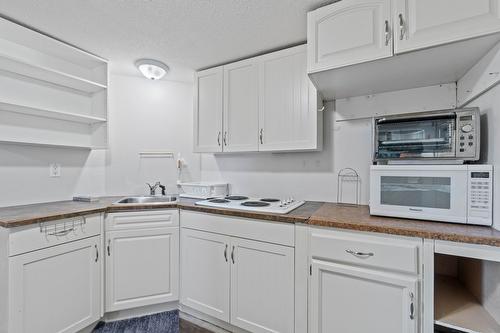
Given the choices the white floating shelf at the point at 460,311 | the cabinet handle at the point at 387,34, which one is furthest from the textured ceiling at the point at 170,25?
the white floating shelf at the point at 460,311

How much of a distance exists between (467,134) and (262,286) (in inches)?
57.8

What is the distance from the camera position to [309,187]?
222 cm

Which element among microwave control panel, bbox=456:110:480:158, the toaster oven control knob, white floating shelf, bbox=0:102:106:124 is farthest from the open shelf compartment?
white floating shelf, bbox=0:102:106:124

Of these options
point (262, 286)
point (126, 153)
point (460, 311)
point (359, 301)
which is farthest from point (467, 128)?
point (126, 153)

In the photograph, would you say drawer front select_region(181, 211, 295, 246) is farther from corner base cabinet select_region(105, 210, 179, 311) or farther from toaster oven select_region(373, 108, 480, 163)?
toaster oven select_region(373, 108, 480, 163)

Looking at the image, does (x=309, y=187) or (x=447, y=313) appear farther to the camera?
(x=309, y=187)

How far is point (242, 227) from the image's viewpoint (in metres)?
1.72

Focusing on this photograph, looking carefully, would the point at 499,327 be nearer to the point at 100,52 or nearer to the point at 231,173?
the point at 231,173

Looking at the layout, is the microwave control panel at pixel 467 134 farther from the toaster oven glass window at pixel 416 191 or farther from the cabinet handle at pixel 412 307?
the cabinet handle at pixel 412 307

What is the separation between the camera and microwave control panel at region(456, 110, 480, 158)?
1.27m

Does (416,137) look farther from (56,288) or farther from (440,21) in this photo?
(56,288)

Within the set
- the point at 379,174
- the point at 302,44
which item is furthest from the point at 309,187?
the point at 302,44

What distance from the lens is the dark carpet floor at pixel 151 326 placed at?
1.86 metres

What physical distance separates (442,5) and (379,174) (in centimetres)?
89
